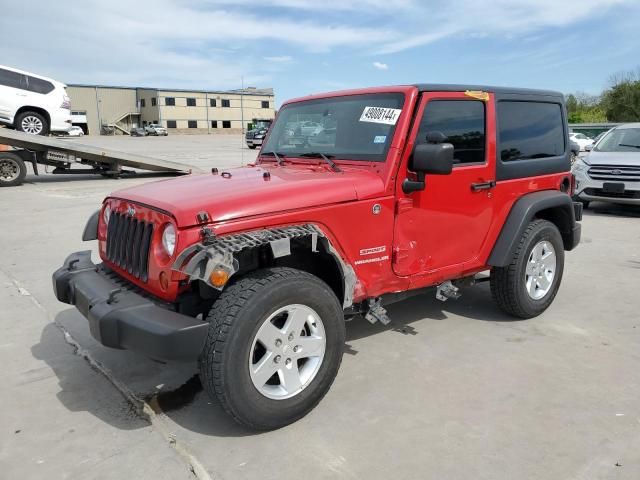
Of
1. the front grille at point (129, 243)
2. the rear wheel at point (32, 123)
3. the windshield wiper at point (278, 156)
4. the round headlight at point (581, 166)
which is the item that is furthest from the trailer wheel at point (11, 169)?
the round headlight at point (581, 166)

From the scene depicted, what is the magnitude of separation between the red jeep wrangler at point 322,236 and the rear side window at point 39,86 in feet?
47.2

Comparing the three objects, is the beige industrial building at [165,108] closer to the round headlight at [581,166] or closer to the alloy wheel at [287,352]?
the round headlight at [581,166]

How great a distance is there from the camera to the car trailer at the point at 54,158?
43.9 feet

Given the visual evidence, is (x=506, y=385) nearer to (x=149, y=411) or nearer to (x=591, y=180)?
(x=149, y=411)

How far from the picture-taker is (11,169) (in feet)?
44.5

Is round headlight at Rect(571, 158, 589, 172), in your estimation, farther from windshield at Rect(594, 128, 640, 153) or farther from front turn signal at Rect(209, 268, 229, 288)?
front turn signal at Rect(209, 268, 229, 288)

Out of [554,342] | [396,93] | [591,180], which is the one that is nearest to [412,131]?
[396,93]

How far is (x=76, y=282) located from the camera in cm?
328

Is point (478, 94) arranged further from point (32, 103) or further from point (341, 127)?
point (32, 103)

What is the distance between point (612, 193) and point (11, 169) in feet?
45.8

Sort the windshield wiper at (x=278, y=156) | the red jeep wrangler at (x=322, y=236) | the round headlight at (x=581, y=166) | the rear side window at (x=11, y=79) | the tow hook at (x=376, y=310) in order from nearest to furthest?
the red jeep wrangler at (x=322, y=236) < the tow hook at (x=376, y=310) < the windshield wiper at (x=278, y=156) < the round headlight at (x=581, y=166) < the rear side window at (x=11, y=79)

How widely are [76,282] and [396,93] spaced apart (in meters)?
2.44

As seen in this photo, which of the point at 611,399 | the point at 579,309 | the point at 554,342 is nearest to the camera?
the point at 611,399

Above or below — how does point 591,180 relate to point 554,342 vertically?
above
